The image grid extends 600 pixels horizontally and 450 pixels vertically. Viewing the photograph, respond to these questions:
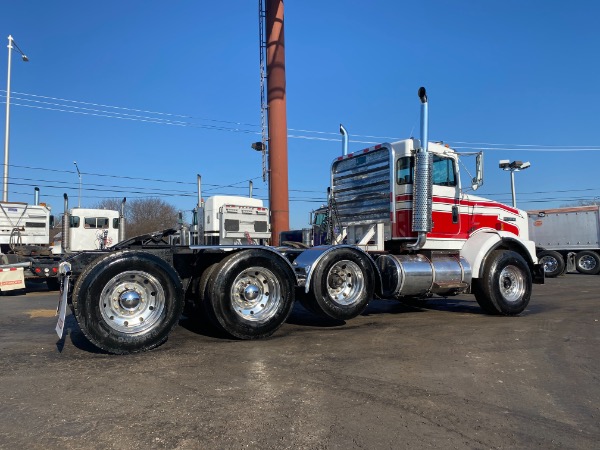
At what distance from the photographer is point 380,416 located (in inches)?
149

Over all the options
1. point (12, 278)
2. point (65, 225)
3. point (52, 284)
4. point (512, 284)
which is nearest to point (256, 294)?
point (512, 284)

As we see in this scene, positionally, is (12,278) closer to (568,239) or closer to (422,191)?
(422,191)

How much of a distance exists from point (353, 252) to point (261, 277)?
1.67 meters

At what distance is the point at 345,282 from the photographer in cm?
762

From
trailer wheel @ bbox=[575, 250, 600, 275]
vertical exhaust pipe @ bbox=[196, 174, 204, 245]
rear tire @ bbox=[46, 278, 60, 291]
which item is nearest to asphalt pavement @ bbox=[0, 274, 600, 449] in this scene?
rear tire @ bbox=[46, 278, 60, 291]

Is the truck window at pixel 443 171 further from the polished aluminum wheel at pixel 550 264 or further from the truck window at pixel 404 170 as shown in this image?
the polished aluminum wheel at pixel 550 264

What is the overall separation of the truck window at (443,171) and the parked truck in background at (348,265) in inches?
0.8

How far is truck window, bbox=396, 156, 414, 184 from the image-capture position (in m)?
8.73

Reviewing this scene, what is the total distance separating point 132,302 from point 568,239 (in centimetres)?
2225

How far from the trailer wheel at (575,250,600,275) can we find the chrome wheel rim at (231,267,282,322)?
20.4 m

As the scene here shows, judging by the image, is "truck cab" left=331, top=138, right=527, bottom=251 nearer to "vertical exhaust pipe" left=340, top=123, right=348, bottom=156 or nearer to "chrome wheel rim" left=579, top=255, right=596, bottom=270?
"vertical exhaust pipe" left=340, top=123, right=348, bottom=156

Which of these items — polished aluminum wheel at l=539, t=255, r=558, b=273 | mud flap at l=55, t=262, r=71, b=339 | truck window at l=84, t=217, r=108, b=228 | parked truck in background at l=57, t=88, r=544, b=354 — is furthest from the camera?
polished aluminum wheel at l=539, t=255, r=558, b=273

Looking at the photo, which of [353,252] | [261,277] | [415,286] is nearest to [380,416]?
[261,277]

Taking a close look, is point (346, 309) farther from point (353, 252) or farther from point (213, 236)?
point (213, 236)
